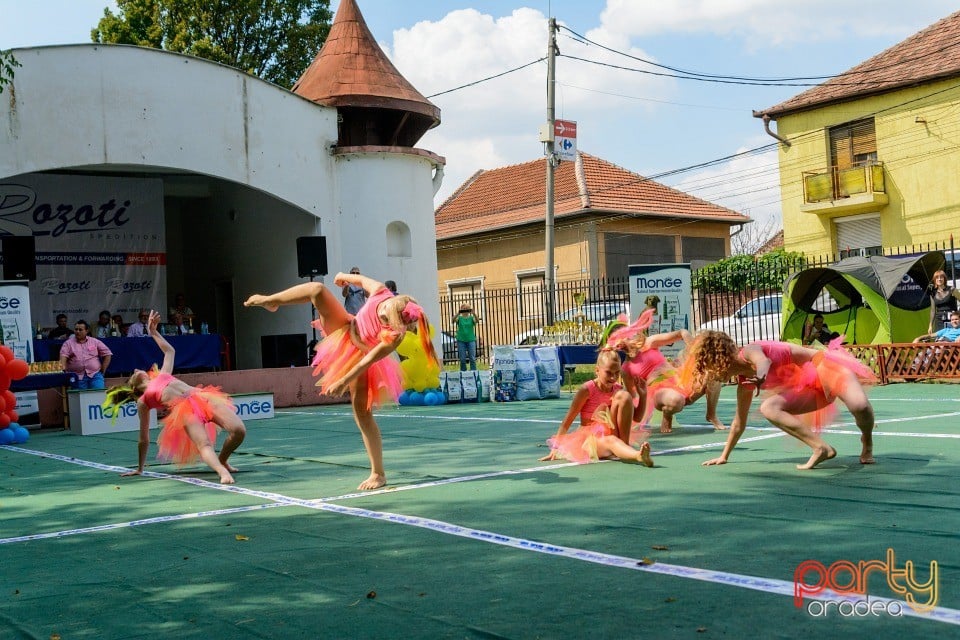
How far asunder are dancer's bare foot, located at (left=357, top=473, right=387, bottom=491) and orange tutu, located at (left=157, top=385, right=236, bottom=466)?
2016mm

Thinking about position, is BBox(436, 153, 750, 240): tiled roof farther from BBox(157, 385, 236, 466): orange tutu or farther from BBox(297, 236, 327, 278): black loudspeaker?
BBox(157, 385, 236, 466): orange tutu

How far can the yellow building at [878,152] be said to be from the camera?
30.7 metres

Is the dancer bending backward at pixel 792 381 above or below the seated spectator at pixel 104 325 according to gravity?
below

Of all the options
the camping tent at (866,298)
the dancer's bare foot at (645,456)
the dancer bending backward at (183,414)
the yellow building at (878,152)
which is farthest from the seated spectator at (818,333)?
the yellow building at (878,152)

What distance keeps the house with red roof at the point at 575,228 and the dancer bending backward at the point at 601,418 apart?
27.6 m

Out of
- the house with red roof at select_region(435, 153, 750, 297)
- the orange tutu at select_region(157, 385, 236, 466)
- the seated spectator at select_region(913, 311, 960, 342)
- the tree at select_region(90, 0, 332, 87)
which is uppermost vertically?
the tree at select_region(90, 0, 332, 87)

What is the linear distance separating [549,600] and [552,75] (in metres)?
22.7

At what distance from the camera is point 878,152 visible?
107ft

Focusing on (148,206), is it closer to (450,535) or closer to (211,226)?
(211,226)

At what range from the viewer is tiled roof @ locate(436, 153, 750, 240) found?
1547 inches

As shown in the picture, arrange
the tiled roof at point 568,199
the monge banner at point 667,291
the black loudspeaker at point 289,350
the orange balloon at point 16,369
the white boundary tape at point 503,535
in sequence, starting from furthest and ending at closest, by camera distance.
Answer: the tiled roof at point 568,199 < the black loudspeaker at point 289,350 < the monge banner at point 667,291 < the orange balloon at point 16,369 < the white boundary tape at point 503,535

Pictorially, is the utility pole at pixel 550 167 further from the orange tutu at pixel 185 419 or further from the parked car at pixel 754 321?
the orange tutu at pixel 185 419

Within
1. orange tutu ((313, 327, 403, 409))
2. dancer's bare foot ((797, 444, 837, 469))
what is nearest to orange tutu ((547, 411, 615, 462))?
orange tutu ((313, 327, 403, 409))

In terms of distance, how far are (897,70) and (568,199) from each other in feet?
41.4
